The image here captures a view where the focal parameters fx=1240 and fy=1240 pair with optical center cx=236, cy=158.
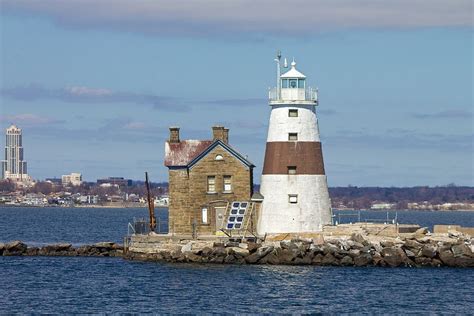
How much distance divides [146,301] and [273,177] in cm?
1287

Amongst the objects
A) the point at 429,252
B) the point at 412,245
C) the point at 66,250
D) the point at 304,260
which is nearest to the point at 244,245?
the point at 304,260

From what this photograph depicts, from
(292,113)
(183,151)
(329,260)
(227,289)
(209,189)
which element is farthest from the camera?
(183,151)

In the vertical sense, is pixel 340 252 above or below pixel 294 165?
below

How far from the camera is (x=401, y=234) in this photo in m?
54.1

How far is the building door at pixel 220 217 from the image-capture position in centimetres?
5481

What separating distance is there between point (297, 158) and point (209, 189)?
4.25 m

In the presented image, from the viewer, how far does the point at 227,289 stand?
45.3 meters

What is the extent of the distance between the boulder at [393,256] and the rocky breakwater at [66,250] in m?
13.3

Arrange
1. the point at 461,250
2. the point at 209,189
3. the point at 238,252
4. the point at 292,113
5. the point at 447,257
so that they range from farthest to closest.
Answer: the point at 209,189 < the point at 292,113 < the point at 238,252 < the point at 461,250 < the point at 447,257

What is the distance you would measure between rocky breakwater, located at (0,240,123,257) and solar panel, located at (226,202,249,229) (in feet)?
21.1

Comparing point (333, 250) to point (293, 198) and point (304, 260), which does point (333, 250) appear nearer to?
point (304, 260)

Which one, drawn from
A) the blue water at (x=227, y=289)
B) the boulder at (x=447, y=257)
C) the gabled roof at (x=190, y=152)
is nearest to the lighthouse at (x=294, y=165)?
the gabled roof at (x=190, y=152)

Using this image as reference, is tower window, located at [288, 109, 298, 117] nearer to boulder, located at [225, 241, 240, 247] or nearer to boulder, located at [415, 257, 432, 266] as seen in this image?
boulder, located at [225, 241, 240, 247]

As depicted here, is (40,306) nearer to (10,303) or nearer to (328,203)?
(10,303)
